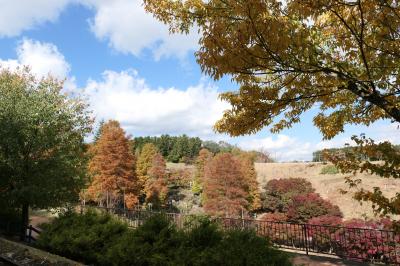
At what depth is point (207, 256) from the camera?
5820 mm

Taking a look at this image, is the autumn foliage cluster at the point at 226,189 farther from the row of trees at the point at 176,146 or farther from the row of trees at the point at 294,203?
the row of trees at the point at 176,146

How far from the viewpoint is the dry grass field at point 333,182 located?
43.2 metres

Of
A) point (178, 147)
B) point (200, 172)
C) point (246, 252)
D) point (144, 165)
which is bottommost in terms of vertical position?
point (246, 252)

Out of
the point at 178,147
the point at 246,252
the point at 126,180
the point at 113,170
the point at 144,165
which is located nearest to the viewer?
the point at 246,252

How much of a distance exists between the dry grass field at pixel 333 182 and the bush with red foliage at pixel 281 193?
4392 mm

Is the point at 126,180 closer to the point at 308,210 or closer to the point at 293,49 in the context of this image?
the point at 308,210

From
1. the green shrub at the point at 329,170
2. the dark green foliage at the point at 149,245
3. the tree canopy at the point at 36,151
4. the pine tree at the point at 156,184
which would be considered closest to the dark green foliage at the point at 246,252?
the dark green foliage at the point at 149,245

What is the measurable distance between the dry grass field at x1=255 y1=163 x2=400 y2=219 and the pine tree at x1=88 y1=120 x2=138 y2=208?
18.4 m

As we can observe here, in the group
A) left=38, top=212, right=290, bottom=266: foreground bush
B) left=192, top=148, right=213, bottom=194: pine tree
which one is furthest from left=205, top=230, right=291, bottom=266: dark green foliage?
left=192, top=148, right=213, bottom=194: pine tree

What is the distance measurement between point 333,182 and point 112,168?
33.6 metres

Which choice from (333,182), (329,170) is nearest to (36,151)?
(333,182)

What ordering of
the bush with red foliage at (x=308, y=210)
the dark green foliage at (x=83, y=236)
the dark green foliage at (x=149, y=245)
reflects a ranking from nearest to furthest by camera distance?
the dark green foliage at (x=149, y=245), the dark green foliage at (x=83, y=236), the bush with red foliage at (x=308, y=210)

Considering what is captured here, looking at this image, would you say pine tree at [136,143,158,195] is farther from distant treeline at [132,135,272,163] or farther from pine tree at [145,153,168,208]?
distant treeline at [132,135,272,163]

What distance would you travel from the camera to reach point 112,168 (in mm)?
36750
